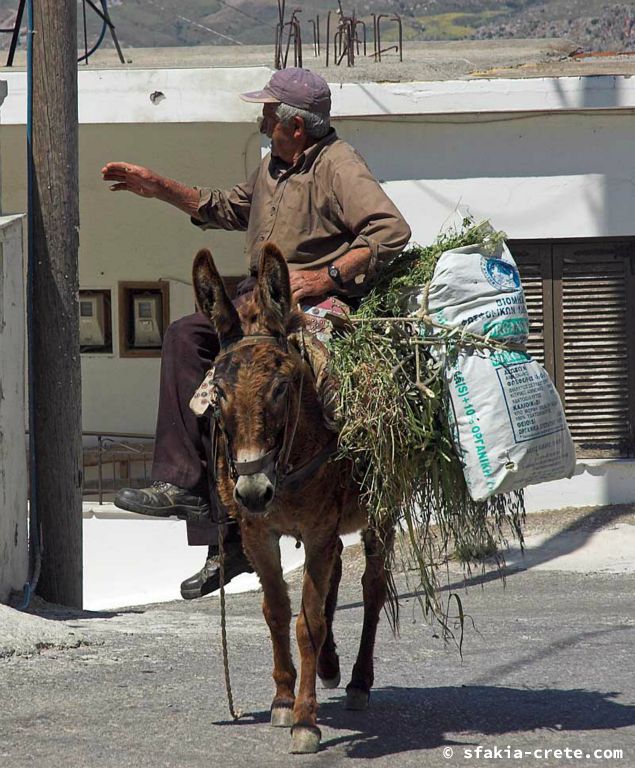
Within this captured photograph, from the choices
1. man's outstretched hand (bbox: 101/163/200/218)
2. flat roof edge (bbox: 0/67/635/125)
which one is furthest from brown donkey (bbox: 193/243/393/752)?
flat roof edge (bbox: 0/67/635/125)

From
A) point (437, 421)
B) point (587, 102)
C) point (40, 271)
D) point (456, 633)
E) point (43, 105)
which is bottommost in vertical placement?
point (456, 633)

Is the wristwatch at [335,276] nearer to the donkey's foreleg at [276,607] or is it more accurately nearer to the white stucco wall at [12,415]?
the donkey's foreleg at [276,607]

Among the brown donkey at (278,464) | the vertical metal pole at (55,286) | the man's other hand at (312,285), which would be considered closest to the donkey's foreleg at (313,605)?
the brown donkey at (278,464)

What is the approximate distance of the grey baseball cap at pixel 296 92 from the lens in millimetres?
5520

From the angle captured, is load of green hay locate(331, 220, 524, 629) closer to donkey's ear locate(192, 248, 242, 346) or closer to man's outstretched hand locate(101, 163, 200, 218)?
donkey's ear locate(192, 248, 242, 346)

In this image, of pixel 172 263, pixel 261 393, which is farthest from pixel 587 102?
pixel 261 393

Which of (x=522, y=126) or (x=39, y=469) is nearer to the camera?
(x=39, y=469)

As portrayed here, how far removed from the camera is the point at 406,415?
5.09 metres

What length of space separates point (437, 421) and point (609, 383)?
7.55 metres

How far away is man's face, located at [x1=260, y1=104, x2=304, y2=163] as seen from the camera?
18.4 ft

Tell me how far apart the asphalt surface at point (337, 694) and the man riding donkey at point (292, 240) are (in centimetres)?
83

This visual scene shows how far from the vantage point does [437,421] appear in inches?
206

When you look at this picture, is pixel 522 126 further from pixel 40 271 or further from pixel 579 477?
pixel 40 271

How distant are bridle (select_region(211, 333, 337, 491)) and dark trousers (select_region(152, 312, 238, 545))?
0.41 meters
